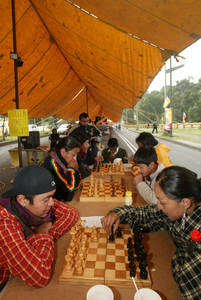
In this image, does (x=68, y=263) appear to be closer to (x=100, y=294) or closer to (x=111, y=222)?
(x=100, y=294)

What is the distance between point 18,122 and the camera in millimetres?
2869

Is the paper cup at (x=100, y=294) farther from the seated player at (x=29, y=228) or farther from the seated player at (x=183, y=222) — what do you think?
the seated player at (x=183, y=222)

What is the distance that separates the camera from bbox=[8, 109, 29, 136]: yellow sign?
2836 millimetres

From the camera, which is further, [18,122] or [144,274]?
[18,122]

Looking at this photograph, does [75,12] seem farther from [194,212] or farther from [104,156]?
[104,156]

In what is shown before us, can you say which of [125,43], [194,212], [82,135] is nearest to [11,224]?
[194,212]

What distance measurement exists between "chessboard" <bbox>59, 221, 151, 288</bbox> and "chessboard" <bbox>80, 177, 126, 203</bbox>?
73 centimetres

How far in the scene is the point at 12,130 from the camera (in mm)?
2846

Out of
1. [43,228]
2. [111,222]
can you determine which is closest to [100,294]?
[111,222]

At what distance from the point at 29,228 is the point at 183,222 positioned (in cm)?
116

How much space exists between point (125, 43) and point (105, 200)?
1.94 metres

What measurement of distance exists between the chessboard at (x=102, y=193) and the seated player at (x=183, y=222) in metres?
0.81

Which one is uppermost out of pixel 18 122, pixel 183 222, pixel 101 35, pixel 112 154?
pixel 101 35

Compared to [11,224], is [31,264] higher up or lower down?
lower down
